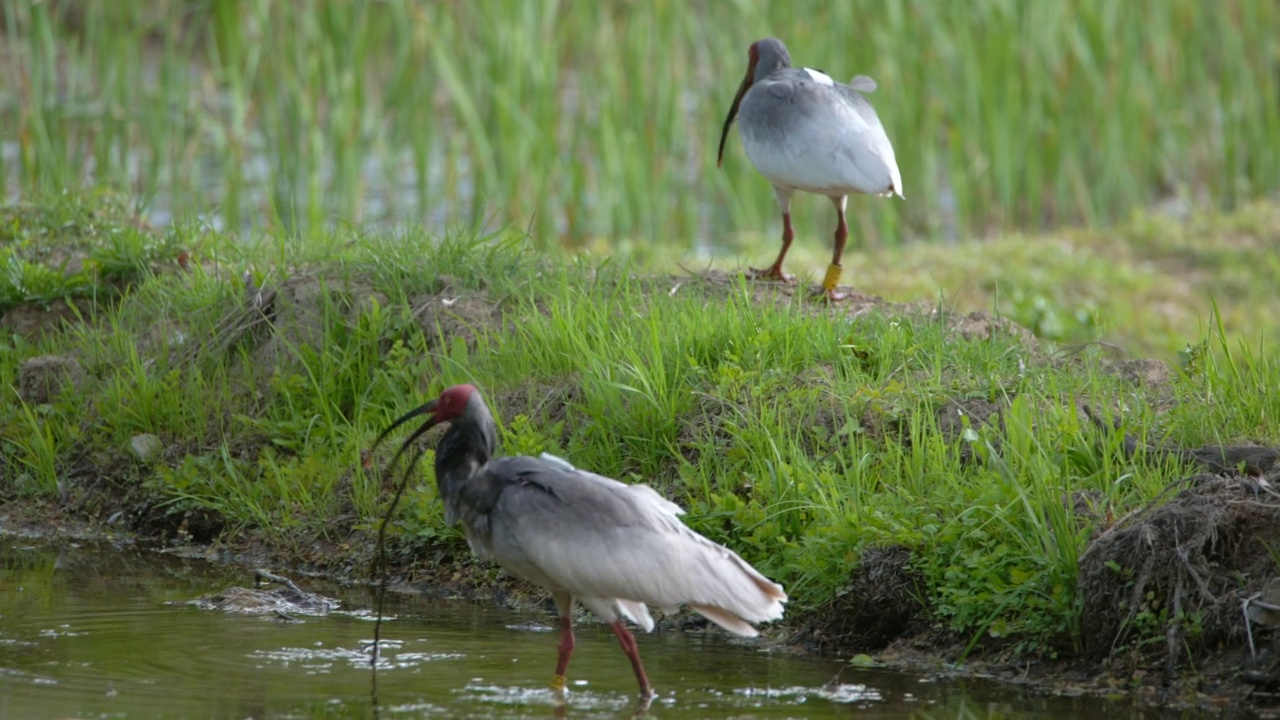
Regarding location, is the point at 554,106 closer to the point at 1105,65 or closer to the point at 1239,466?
the point at 1105,65

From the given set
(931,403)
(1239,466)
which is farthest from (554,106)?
(1239,466)

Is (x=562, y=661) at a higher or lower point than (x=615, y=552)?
lower

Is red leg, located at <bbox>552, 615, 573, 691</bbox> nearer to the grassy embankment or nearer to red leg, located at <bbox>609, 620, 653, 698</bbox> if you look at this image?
red leg, located at <bbox>609, 620, 653, 698</bbox>

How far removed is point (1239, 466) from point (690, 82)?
26.2ft

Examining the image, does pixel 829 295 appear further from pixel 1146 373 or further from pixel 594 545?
pixel 594 545

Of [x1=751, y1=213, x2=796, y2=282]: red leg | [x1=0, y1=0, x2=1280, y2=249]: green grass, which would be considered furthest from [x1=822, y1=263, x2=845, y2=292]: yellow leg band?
[x1=0, y1=0, x2=1280, y2=249]: green grass

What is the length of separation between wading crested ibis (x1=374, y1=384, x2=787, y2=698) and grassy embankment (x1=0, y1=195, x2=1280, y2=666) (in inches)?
30.2

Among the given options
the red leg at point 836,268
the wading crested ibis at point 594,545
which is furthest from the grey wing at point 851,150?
the wading crested ibis at point 594,545

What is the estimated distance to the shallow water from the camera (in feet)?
14.1

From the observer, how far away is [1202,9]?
13984 millimetres

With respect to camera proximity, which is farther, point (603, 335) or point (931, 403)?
point (603, 335)

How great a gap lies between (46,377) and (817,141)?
11.7 ft

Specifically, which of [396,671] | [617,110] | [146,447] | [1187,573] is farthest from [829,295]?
[617,110]

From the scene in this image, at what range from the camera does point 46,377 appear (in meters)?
7.18
